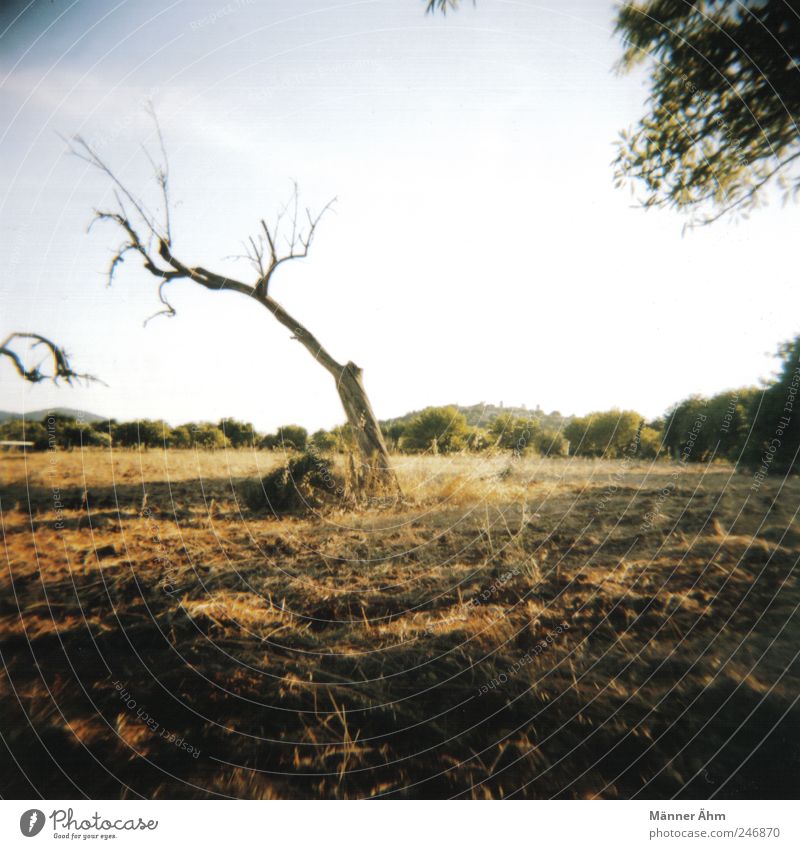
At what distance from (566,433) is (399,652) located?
3547mm

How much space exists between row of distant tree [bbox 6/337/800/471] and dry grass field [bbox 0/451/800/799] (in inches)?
16.8

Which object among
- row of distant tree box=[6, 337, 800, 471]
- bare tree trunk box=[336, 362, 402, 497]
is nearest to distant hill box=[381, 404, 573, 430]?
row of distant tree box=[6, 337, 800, 471]

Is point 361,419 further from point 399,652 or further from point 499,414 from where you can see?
point 399,652

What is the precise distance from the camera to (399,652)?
1873 millimetres

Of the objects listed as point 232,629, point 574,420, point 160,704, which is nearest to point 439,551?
point 232,629

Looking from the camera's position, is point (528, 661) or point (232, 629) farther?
point (232, 629)

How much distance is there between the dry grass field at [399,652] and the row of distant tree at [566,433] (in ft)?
1.40

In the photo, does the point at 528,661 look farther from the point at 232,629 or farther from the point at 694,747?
the point at 232,629

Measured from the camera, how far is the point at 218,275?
4.07 metres

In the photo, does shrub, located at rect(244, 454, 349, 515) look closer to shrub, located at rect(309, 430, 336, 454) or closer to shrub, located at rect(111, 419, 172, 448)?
shrub, located at rect(309, 430, 336, 454)

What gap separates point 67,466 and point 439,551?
3576mm

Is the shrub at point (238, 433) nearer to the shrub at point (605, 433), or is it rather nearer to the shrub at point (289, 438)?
the shrub at point (289, 438)

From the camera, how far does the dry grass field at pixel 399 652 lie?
1.50 m

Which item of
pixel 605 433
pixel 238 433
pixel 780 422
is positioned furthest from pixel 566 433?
pixel 238 433
